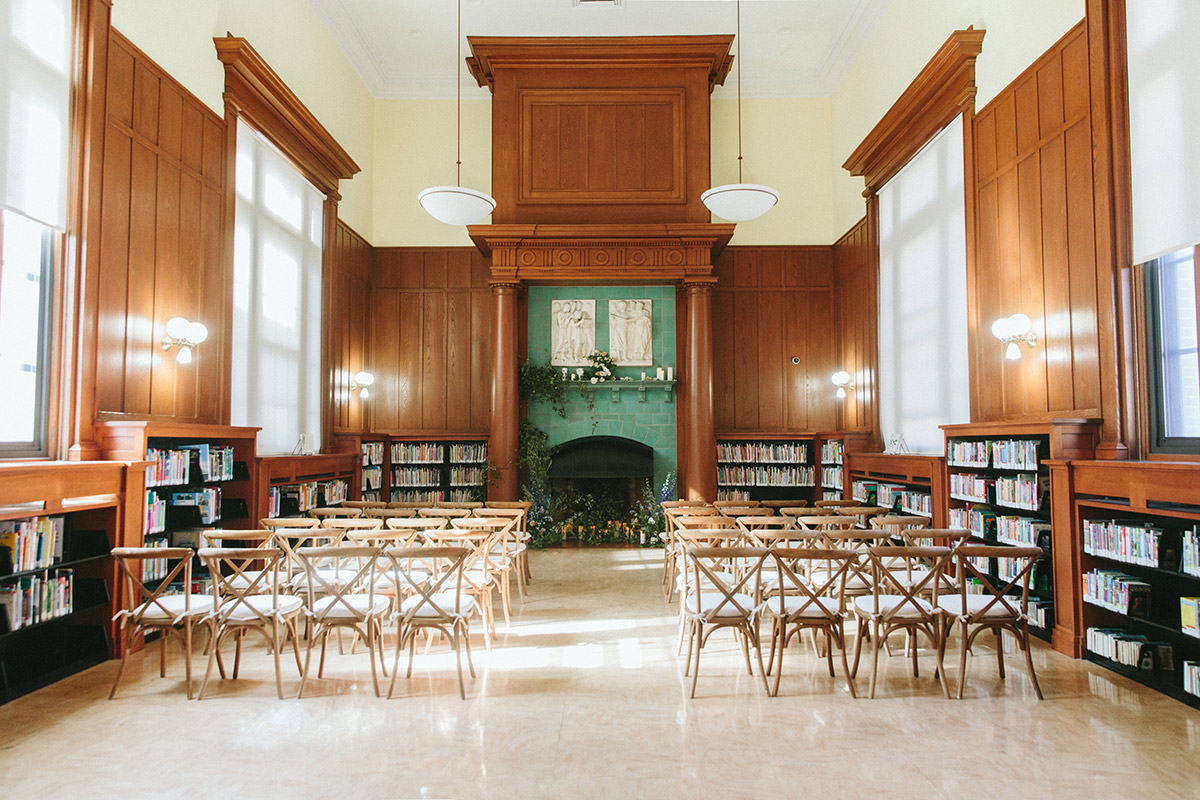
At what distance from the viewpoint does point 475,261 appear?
35.5 feet

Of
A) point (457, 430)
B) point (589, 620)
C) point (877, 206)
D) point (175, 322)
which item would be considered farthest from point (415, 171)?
point (589, 620)

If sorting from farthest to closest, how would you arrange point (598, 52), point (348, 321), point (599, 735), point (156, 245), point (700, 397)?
point (348, 321) → point (598, 52) → point (700, 397) → point (156, 245) → point (599, 735)

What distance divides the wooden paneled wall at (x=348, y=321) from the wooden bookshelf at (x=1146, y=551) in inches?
316

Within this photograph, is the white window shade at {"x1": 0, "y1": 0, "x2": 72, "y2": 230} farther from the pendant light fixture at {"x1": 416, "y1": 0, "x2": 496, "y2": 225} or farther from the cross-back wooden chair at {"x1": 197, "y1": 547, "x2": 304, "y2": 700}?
the pendant light fixture at {"x1": 416, "y1": 0, "x2": 496, "y2": 225}

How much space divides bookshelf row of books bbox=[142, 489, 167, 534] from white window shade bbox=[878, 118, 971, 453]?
686cm

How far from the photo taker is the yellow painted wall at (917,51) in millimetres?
5527

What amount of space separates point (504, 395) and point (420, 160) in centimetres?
414

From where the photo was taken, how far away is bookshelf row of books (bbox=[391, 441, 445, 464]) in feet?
33.0

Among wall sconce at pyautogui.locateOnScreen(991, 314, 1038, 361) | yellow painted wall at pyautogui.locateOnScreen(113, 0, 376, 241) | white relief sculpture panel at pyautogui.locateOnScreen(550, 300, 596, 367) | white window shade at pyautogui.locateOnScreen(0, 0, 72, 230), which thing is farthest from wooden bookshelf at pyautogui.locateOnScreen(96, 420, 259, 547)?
wall sconce at pyautogui.locateOnScreen(991, 314, 1038, 361)

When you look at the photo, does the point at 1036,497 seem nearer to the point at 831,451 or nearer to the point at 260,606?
the point at 831,451

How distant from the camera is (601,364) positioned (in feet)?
32.9

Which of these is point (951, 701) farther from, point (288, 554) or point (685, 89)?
point (685, 89)

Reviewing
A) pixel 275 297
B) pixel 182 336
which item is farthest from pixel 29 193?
pixel 275 297

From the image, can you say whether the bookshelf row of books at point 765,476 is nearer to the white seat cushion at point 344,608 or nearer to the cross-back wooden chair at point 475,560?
the cross-back wooden chair at point 475,560
